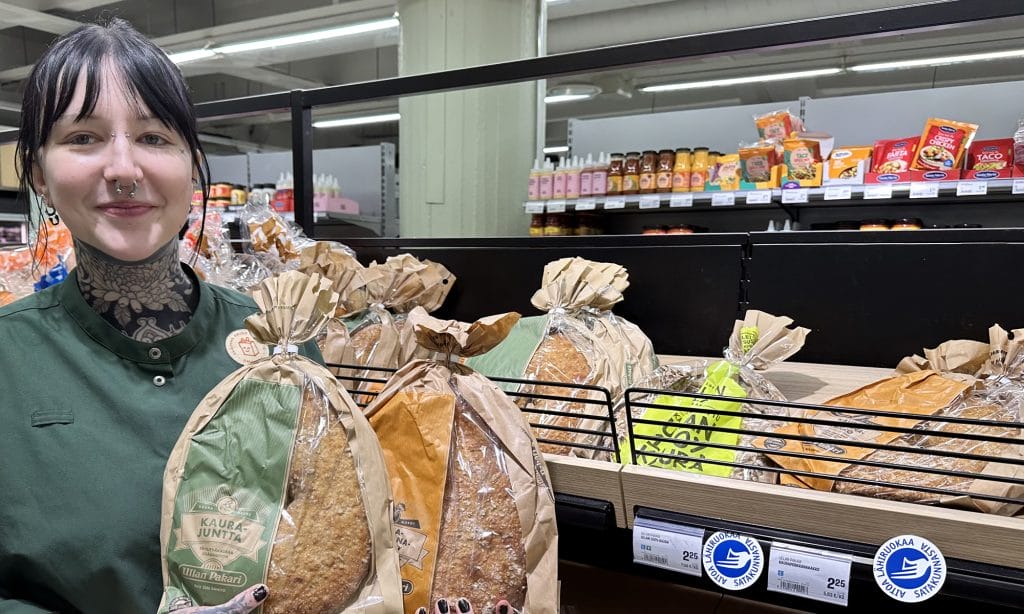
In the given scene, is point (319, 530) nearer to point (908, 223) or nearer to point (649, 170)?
point (908, 223)

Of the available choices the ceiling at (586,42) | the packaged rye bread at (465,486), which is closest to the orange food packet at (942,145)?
the ceiling at (586,42)

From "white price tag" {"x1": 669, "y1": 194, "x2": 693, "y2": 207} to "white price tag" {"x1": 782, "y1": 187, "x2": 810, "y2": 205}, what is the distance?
2.18 ft

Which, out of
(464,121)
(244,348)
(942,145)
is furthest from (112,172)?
(942,145)

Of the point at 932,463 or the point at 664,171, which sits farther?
the point at 664,171

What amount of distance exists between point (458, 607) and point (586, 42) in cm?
859

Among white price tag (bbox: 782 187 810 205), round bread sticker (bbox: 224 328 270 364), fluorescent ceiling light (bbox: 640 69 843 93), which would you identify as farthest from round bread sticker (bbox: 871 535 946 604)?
fluorescent ceiling light (bbox: 640 69 843 93)

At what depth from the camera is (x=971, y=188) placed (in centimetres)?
382

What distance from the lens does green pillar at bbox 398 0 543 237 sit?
4465 mm

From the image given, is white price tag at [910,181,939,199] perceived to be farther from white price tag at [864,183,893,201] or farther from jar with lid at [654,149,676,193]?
jar with lid at [654,149,676,193]

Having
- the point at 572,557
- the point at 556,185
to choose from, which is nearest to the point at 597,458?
the point at 572,557

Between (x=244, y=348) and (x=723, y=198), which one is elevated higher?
(x=723, y=198)

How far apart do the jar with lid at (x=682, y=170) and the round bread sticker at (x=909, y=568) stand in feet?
14.1

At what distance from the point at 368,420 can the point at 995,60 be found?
10807 millimetres

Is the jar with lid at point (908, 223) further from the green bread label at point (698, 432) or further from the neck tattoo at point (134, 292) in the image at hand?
the neck tattoo at point (134, 292)
